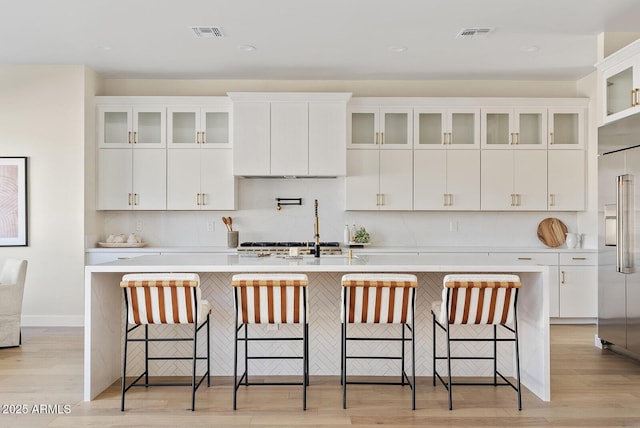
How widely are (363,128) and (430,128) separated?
2.49ft

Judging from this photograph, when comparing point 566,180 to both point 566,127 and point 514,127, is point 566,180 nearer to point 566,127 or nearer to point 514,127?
point 566,127

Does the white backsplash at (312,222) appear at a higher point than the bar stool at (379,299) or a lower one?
higher

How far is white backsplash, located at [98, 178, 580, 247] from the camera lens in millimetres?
5715

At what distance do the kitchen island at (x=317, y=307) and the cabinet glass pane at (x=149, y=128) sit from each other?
2.39m

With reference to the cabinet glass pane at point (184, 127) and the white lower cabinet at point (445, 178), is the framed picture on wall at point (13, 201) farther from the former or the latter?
the white lower cabinet at point (445, 178)

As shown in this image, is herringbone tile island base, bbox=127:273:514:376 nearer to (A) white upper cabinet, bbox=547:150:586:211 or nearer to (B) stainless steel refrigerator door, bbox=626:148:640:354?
(B) stainless steel refrigerator door, bbox=626:148:640:354

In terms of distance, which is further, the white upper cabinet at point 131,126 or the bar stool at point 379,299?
the white upper cabinet at point 131,126

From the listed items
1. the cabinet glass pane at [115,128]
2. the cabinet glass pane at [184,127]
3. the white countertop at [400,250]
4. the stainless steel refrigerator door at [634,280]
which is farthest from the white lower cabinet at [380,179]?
the cabinet glass pane at [115,128]

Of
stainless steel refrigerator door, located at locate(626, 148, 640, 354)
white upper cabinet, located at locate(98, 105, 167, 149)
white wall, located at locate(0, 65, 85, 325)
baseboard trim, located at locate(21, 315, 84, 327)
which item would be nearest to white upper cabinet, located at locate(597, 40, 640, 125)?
stainless steel refrigerator door, located at locate(626, 148, 640, 354)

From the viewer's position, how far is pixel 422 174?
214 inches

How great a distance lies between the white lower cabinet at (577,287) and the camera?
17.1 feet

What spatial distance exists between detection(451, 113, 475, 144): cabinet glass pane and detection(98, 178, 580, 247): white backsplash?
34.3 inches

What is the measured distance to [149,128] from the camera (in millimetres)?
5449

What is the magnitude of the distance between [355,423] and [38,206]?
14.0 ft
